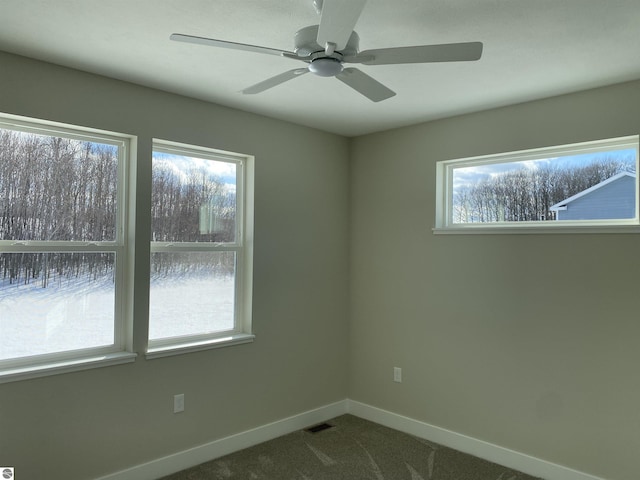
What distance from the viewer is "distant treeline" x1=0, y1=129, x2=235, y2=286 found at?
2.52 m

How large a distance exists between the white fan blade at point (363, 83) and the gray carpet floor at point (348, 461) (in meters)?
2.31

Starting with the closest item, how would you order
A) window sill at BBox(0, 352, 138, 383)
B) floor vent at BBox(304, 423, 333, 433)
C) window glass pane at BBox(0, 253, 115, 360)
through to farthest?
window sill at BBox(0, 352, 138, 383)
window glass pane at BBox(0, 253, 115, 360)
floor vent at BBox(304, 423, 333, 433)

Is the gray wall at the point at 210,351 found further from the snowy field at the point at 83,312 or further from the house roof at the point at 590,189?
the house roof at the point at 590,189

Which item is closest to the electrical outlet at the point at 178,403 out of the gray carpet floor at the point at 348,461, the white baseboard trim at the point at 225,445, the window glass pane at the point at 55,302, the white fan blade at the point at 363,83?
the white baseboard trim at the point at 225,445

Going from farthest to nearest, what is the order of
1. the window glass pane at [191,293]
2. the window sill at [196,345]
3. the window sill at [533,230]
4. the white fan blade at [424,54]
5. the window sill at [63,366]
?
1. the window glass pane at [191,293]
2. the window sill at [196,345]
3. the window sill at [533,230]
4. the window sill at [63,366]
5. the white fan blade at [424,54]

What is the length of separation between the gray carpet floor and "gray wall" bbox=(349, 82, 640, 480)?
9.1 inches

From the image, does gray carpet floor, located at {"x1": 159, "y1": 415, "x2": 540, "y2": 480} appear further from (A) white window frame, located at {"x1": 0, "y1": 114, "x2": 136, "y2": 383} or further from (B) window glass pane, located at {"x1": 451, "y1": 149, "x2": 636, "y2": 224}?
(B) window glass pane, located at {"x1": 451, "y1": 149, "x2": 636, "y2": 224}

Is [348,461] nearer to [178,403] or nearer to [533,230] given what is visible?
[178,403]

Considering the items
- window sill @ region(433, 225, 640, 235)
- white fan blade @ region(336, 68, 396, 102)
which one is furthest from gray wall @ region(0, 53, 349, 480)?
white fan blade @ region(336, 68, 396, 102)

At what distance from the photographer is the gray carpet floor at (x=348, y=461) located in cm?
297

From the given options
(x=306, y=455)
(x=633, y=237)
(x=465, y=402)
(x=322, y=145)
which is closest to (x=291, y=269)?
(x=322, y=145)

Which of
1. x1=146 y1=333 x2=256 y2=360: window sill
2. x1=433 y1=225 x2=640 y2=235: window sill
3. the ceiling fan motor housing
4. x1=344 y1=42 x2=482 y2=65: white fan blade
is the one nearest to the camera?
x1=344 y1=42 x2=482 y2=65: white fan blade

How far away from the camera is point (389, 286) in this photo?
3.90 meters

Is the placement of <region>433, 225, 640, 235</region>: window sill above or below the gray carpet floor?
above
